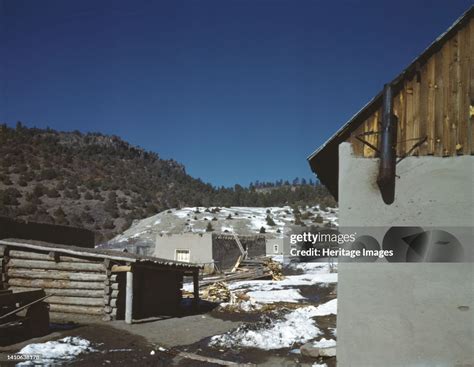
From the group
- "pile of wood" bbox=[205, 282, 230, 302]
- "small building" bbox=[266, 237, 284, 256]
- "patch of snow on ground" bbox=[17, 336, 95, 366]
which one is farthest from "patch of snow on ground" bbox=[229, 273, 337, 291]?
"patch of snow on ground" bbox=[17, 336, 95, 366]

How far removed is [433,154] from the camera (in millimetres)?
6859

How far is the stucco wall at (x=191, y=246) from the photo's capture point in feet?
112

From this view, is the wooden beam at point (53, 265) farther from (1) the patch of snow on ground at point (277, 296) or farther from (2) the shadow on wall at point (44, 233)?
(1) the patch of snow on ground at point (277, 296)

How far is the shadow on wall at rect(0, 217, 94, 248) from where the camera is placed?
18.4 m

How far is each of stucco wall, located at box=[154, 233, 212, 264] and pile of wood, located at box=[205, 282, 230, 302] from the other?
985 centimetres

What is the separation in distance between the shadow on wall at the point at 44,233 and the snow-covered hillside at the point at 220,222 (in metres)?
16.8

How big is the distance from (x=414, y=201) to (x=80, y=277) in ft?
42.0

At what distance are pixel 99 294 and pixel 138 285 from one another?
174 cm

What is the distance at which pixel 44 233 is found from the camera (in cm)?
2102

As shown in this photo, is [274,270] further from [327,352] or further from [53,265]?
[327,352]

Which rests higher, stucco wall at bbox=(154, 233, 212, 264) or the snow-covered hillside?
the snow-covered hillside

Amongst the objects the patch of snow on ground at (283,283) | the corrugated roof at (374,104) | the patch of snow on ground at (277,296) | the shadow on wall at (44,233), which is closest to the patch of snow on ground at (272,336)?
the corrugated roof at (374,104)

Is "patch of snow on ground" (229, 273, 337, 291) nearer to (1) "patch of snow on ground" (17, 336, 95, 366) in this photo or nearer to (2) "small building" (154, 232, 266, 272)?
(2) "small building" (154, 232, 266, 272)

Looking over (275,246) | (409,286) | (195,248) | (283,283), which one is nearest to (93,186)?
(275,246)
